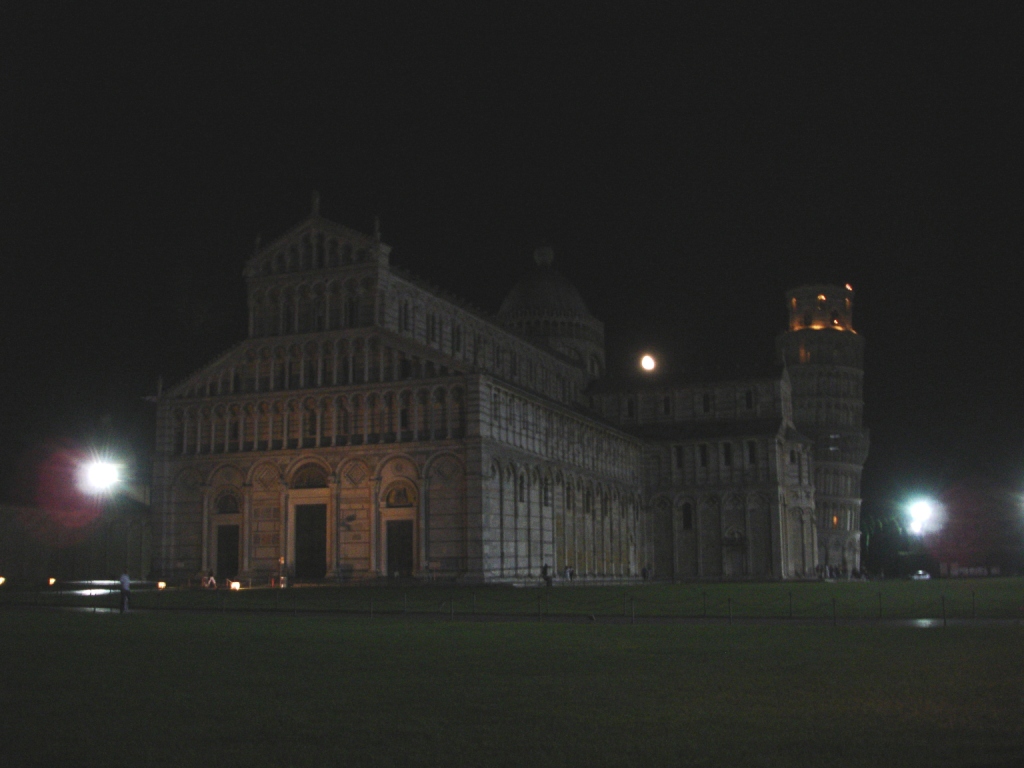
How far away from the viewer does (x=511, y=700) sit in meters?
15.7

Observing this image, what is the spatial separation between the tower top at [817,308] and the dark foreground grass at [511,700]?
98.0 metres

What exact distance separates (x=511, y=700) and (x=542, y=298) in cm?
8979

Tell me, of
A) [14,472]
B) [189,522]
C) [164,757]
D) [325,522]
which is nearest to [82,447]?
[14,472]

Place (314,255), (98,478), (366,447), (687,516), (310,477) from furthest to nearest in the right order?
(687,516) < (98,478) < (314,255) < (310,477) < (366,447)

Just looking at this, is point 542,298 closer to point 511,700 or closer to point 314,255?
point 314,255

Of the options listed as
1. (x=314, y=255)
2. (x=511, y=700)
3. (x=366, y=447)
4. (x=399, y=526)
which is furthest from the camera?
(x=314, y=255)

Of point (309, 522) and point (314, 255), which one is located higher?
point (314, 255)

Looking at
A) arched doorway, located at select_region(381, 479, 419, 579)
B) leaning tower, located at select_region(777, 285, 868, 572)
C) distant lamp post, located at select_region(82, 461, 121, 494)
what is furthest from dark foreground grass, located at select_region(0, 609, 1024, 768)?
leaning tower, located at select_region(777, 285, 868, 572)

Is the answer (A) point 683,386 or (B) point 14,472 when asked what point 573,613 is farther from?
(A) point 683,386

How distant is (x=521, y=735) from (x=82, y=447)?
2820 inches

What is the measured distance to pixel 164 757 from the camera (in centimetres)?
1205

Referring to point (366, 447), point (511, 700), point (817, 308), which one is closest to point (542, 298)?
point (817, 308)

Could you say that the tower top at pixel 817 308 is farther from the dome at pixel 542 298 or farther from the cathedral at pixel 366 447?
the cathedral at pixel 366 447

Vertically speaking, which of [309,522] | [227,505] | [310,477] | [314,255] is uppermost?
[314,255]
